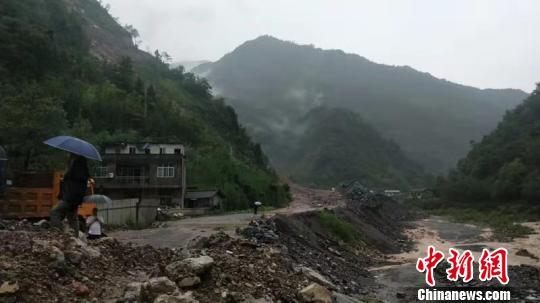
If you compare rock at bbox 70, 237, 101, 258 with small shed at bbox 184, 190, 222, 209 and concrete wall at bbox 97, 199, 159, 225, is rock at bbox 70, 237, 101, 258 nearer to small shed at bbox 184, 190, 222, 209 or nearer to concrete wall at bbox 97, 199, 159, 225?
concrete wall at bbox 97, 199, 159, 225

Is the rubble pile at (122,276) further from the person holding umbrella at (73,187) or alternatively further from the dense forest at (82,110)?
the dense forest at (82,110)

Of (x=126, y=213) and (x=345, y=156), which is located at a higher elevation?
(x=345, y=156)

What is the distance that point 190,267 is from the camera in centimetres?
940

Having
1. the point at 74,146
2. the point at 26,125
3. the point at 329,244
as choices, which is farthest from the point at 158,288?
the point at 26,125

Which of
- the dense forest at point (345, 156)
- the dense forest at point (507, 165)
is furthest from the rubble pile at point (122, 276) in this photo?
the dense forest at point (345, 156)

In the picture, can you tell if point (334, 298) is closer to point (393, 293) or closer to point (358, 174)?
point (393, 293)

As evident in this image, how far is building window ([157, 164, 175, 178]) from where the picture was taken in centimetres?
4897

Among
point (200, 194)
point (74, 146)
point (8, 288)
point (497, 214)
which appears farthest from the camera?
point (497, 214)

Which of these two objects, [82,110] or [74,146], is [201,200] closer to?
[82,110]

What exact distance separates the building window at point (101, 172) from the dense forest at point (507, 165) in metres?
58.4

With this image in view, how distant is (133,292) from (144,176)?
4163cm

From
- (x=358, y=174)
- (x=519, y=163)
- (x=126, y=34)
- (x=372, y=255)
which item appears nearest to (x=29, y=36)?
(x=372, y=255)

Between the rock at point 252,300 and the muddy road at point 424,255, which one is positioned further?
the muddy road at point 424,255

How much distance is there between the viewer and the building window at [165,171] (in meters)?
49.0
